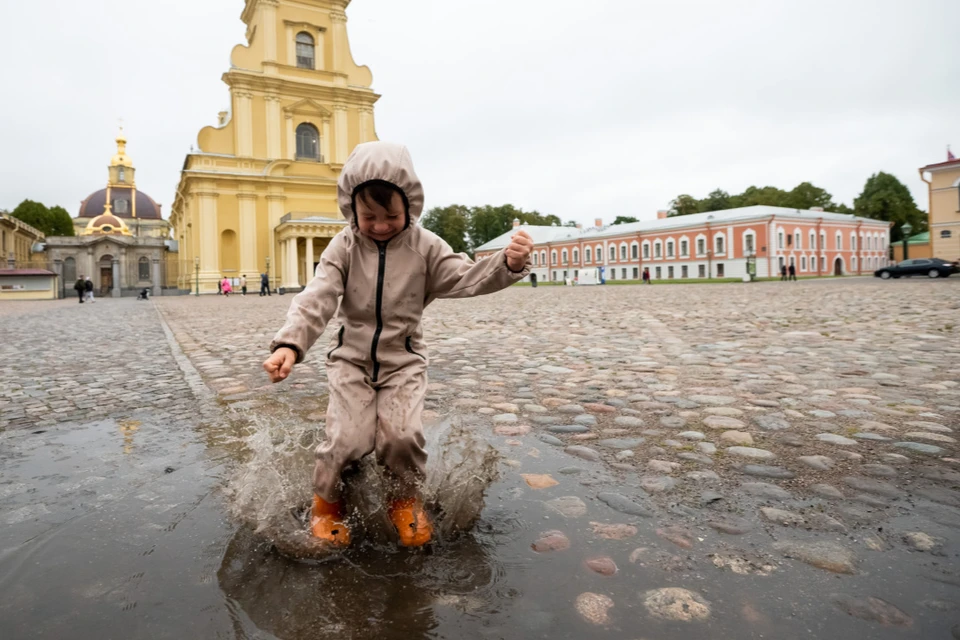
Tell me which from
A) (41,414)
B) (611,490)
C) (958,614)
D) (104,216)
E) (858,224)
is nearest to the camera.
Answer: (958,614)

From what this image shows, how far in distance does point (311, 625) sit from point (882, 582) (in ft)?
5.51

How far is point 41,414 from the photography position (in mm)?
4340

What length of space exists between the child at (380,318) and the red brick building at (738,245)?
51.8 metres

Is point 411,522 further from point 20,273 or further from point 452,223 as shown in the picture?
point 452,223

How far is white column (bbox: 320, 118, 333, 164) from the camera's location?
148ft

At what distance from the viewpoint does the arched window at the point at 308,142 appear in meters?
44.6

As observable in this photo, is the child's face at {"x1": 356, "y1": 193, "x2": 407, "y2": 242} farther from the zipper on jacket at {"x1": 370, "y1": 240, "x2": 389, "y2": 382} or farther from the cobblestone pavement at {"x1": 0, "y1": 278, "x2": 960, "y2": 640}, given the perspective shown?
the cobblestone pavement at {"x1": 0, "y1": 278, "x2": 960, "y2": 640}

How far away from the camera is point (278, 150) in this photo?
142ft

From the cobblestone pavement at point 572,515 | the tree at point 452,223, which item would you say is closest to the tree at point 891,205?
the tree at point 452,223

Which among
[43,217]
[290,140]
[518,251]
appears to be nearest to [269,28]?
[290,140]

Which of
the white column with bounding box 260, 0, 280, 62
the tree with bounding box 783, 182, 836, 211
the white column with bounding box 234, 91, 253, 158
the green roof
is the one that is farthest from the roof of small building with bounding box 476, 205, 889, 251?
the white column with bounding box 260, 0, 280, 62

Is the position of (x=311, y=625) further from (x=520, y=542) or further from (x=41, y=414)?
(x=41, y=414)

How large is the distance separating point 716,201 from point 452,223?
3603 centimetres

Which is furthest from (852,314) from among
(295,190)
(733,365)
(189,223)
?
(189,223)
